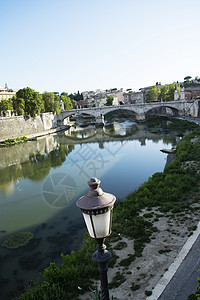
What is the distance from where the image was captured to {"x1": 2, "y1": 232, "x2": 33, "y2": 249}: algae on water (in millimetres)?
8234

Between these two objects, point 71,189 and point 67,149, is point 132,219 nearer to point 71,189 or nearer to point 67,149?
point 71,189

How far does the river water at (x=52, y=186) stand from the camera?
756cm

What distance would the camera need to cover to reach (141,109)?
146ft

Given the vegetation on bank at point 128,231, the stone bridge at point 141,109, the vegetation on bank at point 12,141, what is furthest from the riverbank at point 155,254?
the stone bridge at point 141,109

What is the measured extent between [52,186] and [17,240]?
5.73 m

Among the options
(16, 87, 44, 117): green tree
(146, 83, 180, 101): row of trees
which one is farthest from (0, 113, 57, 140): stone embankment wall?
(146, 83, 180, 101): row of trees

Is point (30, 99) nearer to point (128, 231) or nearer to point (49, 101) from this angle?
point (49, 101)

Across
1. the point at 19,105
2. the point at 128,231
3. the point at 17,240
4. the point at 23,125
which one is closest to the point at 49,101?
the point at 19,105

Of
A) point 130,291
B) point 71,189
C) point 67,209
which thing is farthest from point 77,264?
point 71,189

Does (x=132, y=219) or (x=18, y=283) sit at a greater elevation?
(x=132, y=219)

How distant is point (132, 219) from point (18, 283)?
3632mm

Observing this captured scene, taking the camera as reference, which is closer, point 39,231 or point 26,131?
point 39,231

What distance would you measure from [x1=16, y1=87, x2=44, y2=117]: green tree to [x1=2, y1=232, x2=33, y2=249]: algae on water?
2931 centimetres

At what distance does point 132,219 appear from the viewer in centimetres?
768
